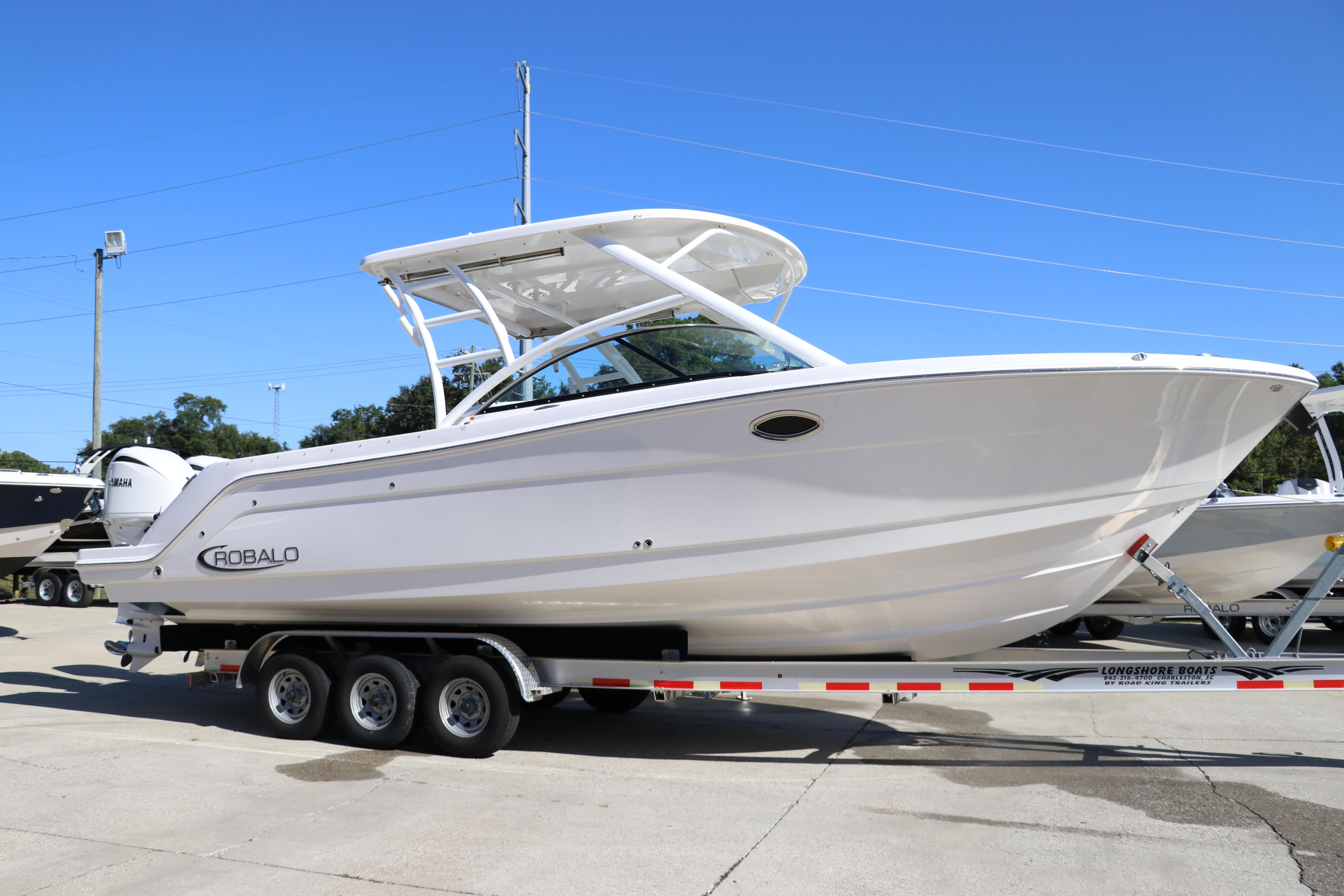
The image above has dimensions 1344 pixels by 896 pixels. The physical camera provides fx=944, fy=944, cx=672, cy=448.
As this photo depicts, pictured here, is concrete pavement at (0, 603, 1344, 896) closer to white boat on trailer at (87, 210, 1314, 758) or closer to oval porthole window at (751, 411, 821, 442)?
white boat on trailer at (87, 210, 1314, 758)

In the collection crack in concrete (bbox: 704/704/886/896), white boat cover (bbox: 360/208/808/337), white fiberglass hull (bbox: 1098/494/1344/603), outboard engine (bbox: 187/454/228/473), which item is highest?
white boat cover (bbox: 360/208/808/337)

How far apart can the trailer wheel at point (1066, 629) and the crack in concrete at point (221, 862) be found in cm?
783

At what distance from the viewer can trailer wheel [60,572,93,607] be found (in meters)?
16.7

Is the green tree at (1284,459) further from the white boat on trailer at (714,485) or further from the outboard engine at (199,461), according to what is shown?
the outboard engine at (199,461)

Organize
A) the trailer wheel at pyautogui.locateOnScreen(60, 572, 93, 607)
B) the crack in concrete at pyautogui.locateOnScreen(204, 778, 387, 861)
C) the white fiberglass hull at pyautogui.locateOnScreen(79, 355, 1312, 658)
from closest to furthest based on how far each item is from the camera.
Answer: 1. the crack in concrete at pyautogui.locateOnScreen(204, 778, 387, 861)
2. the white fiberglass hull at pyautogui.locateOnScreen(79, 355, 1312, 658)
3. the trailer wheel at pyautogui.locateOnScreen(60, 572, 93, 607)

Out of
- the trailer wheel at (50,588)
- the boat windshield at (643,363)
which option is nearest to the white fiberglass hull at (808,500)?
the boat windshield at (643,363)

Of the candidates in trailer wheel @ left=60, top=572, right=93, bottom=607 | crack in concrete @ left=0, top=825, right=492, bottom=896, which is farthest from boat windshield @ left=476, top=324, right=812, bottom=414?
trailer wheel @ left=60, top=572, right=93, bottom=607

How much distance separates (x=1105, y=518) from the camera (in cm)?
470

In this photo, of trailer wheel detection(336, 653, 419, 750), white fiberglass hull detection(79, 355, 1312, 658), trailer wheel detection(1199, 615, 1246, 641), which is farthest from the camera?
trailer wheel detection(1199, 615, 1246, 641)

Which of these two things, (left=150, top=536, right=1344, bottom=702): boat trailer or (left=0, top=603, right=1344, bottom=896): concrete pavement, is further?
(left=150, top=536, right=1344, bottom=702): boat trailer

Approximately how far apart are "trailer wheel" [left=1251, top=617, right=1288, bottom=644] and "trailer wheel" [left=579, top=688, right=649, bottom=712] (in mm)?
6474

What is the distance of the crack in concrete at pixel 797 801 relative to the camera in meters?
3.52

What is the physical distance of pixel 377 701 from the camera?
19.4 feet

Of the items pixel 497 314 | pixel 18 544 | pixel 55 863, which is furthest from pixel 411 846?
pixel 18 544
